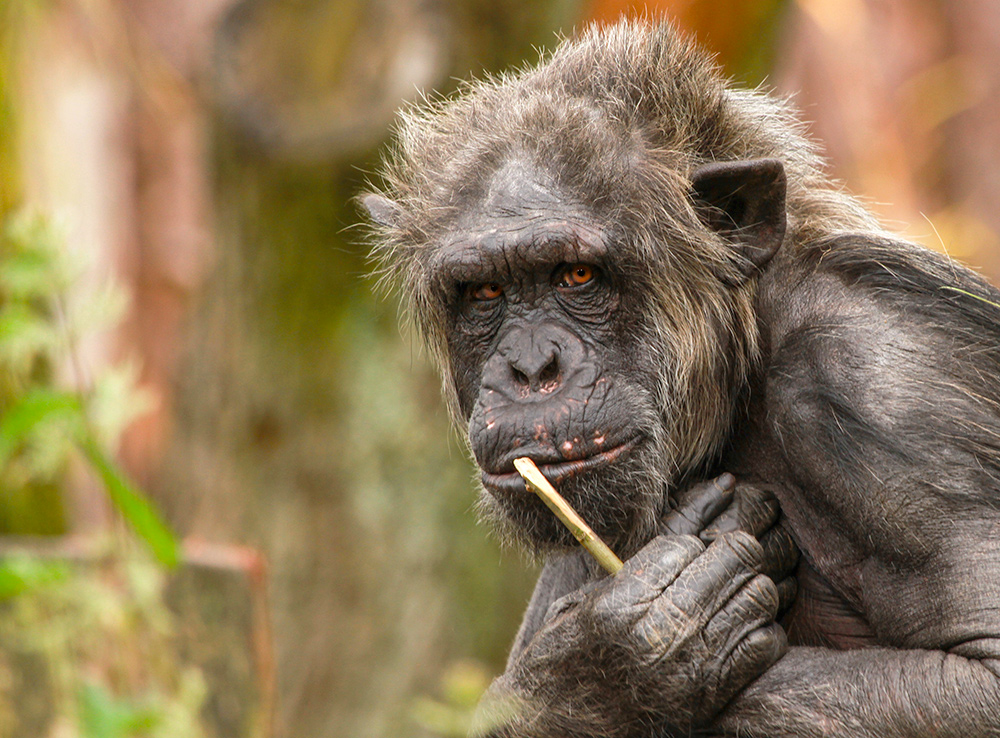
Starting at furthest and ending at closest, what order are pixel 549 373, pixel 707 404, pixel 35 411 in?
pixel 707 404 → pixel 549 373 → pixel 35 411

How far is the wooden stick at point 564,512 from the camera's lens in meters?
3.56

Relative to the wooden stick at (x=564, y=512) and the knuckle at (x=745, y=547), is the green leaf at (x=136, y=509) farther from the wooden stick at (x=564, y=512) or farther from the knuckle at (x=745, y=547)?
the knuckle at (x=745, y=547)

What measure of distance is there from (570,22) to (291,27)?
1.80 m

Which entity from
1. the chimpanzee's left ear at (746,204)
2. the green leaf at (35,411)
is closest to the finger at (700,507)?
the chimpanzee's left ear at (746,204)

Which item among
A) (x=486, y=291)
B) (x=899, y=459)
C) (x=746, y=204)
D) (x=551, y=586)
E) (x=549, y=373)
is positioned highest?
(x=746, y=204)

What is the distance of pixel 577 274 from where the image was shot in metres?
3.83

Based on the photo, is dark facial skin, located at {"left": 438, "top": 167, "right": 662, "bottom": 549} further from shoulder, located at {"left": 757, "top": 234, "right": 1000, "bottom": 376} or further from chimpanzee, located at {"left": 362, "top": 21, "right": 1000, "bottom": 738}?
shoulder, located at {"left": 757, "top": 234, "right": 1000, "bottom": 376}

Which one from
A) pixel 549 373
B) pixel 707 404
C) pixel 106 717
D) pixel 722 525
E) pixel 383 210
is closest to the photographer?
pixel 106 717

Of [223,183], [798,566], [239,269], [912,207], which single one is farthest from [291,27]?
[912,207]

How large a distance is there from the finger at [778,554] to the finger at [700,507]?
173 mm

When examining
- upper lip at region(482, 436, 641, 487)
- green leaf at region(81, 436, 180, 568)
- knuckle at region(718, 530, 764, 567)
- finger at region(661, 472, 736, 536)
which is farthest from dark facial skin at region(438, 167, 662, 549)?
green leaf at region(81, 436, 180, 568)

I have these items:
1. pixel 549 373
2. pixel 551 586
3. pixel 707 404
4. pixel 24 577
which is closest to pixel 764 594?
pixel 707 404

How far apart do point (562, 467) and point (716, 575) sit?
0.59 meters

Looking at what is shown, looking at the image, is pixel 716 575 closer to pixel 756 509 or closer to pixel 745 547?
pixel 745 547
